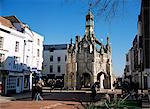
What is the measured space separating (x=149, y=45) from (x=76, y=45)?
1000 inches

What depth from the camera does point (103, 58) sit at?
2403 inches

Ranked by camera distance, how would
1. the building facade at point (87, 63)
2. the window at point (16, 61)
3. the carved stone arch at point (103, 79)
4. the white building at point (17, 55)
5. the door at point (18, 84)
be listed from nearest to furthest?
the white building at point (17, 55), the window at point (16, 61), the door at point (18, 84), the building facade at point (87, 63), the carved stone arch at point (103, 79)

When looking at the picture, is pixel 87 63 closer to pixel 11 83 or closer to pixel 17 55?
pixel 17 55

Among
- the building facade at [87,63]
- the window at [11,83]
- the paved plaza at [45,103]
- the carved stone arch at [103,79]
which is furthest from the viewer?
the carved stone arch at [103,79]

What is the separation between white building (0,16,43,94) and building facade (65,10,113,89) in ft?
41.1

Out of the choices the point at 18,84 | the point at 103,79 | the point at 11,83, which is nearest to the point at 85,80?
the point at 103,79

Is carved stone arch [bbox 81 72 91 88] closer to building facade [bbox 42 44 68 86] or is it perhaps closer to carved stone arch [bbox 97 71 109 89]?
carved stone arch [bbox 97 71 109 89]

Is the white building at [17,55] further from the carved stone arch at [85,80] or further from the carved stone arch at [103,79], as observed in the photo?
the carved stone arch at [103,79]

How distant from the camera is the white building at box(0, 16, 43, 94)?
A: 34.0 metres

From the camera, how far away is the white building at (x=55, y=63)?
7388cm

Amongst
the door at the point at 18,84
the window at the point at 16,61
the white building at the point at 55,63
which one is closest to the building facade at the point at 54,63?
the white building at the point at 55,63

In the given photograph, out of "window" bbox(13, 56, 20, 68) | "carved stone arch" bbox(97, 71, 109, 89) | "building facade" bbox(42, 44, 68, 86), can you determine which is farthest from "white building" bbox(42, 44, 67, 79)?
"window" bbox(13, 56, 20, 68)

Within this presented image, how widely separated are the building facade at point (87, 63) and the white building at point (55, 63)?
13.1 metres

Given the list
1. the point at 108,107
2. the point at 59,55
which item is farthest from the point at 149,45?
the point at 59,55
